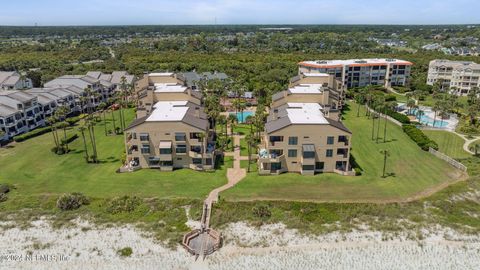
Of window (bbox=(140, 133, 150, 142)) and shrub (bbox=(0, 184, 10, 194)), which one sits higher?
window (bbox=(140, 133, 150, 142))

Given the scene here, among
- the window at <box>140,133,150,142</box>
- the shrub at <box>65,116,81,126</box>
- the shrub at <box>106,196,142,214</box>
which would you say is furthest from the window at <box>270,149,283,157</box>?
the shrub at <box>65,116,81,126</box>

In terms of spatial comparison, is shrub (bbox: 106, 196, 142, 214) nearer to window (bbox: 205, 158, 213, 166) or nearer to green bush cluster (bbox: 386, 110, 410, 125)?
window (bbox: 205, 158, 213, 166)

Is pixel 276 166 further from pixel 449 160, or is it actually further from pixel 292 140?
pixel 449 160

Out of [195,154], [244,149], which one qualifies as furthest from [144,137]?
[244,149]

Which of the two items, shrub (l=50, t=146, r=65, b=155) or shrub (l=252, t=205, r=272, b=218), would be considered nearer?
shrub (l=252, t=205, r=272, b=218)

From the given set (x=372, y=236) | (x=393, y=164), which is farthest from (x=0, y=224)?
(x=393, y=164)
